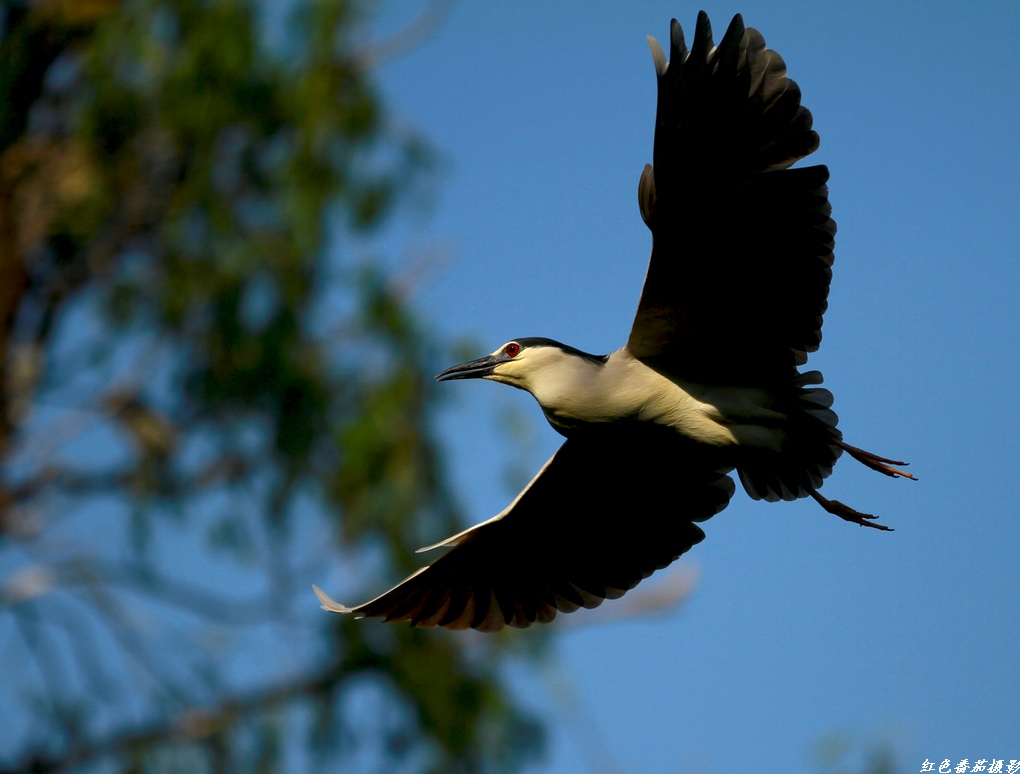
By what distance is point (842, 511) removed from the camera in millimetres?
3596

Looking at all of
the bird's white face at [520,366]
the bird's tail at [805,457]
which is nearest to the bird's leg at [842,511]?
the bird's tail at [805,457]

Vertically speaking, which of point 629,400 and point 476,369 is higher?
point 476,369

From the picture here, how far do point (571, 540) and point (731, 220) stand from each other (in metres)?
1.34

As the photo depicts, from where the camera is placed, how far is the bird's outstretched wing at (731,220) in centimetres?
297

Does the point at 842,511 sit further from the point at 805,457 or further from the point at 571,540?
the point at 571,540

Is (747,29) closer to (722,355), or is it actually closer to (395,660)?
(722,355)

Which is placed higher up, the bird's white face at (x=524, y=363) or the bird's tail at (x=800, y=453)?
the bird's white face at (x=524, y=363)

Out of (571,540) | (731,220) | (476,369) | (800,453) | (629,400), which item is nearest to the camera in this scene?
(731,220)

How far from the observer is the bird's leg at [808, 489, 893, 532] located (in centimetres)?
354

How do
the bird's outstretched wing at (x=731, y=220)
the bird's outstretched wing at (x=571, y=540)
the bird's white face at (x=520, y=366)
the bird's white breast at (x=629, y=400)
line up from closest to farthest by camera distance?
the bird's outstretched wing at (x=731, y=220) < the bird's white breast at (x=629, y=400) < the bird's white face at (x=520, y=366) < the bird's outstretched wing at (x=571, y=540)

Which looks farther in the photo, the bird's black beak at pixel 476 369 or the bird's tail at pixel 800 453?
the bird's black beak at pixel 476 369

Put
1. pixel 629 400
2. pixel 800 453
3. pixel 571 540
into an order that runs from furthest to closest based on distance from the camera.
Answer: pixel 571 540
pixel 800 453
pixel 629 400

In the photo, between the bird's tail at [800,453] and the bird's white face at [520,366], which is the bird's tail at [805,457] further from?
the bird's white face at [520,366]

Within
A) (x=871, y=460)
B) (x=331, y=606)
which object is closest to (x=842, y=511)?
(x=871, y=460)
